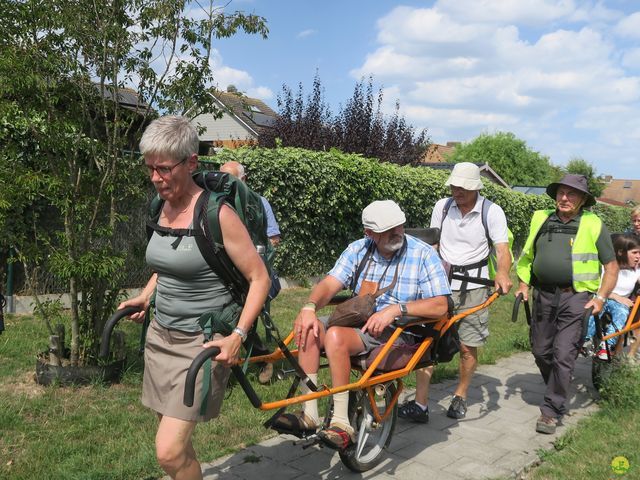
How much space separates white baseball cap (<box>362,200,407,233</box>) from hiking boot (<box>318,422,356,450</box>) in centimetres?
126

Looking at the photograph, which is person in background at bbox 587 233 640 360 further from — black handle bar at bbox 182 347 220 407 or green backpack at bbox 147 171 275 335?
black handle bar at bbox 182 347 220 407

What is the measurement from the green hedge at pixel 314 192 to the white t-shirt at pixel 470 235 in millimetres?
5320

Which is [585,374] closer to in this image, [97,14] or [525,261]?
[525,261]

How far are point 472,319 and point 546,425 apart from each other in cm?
104

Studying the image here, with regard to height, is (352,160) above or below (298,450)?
above

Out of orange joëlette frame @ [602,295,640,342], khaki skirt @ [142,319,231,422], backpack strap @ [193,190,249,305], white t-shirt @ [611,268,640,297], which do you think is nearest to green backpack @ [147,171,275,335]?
backpack strap @ [193,190,249,305]

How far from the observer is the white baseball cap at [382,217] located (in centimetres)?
415

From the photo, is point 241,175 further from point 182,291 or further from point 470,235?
point 182,291

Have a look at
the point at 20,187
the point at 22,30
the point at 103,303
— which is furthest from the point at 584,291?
the point at 22,30

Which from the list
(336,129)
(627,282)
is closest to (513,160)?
(336,129)

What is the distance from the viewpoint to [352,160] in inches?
493

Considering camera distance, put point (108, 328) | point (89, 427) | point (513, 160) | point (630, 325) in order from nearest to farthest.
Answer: point (108, 328) < point (89, 427) < point (630, 325) < point (513, 160)

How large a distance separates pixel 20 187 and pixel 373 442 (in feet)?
11.1

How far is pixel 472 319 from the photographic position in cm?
558
